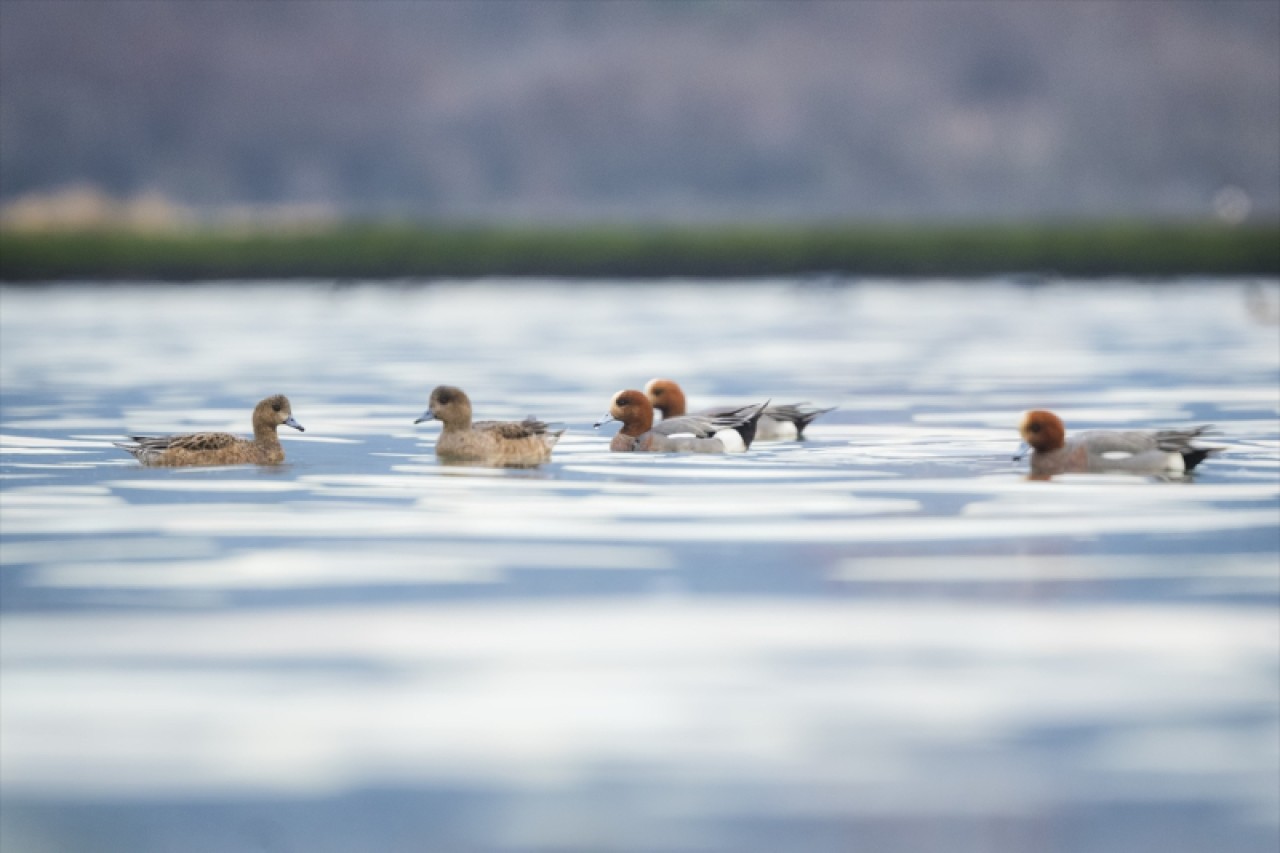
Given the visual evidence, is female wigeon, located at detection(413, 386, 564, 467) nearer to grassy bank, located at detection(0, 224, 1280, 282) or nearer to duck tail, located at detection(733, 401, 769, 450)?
duck tail, located at detection(733, 401, 769, 450)

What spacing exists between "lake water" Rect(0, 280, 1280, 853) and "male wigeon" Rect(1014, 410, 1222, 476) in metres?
0.10

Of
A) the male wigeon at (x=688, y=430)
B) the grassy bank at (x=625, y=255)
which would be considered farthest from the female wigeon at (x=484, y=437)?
the grassy bank at (x=625, y=255)

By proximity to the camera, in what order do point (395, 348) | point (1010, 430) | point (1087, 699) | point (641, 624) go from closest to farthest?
1. point (1087, 699)
2. point (641, 624)
3. point (1010, 430)
4. point (395, 348)

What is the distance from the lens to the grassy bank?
62.4 m

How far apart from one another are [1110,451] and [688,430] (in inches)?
113

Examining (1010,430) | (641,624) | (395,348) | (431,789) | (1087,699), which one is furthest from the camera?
(395,348)

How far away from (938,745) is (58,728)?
2826mm

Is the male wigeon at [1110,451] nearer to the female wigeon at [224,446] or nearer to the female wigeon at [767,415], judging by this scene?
the female wigeon at [767,415]

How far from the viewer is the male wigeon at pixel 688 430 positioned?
1597 centimetres

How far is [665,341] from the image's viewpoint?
34531mm

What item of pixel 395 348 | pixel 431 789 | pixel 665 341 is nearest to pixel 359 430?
pixel 431 789

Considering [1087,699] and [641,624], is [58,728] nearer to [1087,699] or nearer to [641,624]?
[641,624]

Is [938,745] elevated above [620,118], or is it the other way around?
[620,118]

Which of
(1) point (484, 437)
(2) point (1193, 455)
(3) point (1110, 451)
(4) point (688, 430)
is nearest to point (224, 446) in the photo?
(1) point (484, 437)
